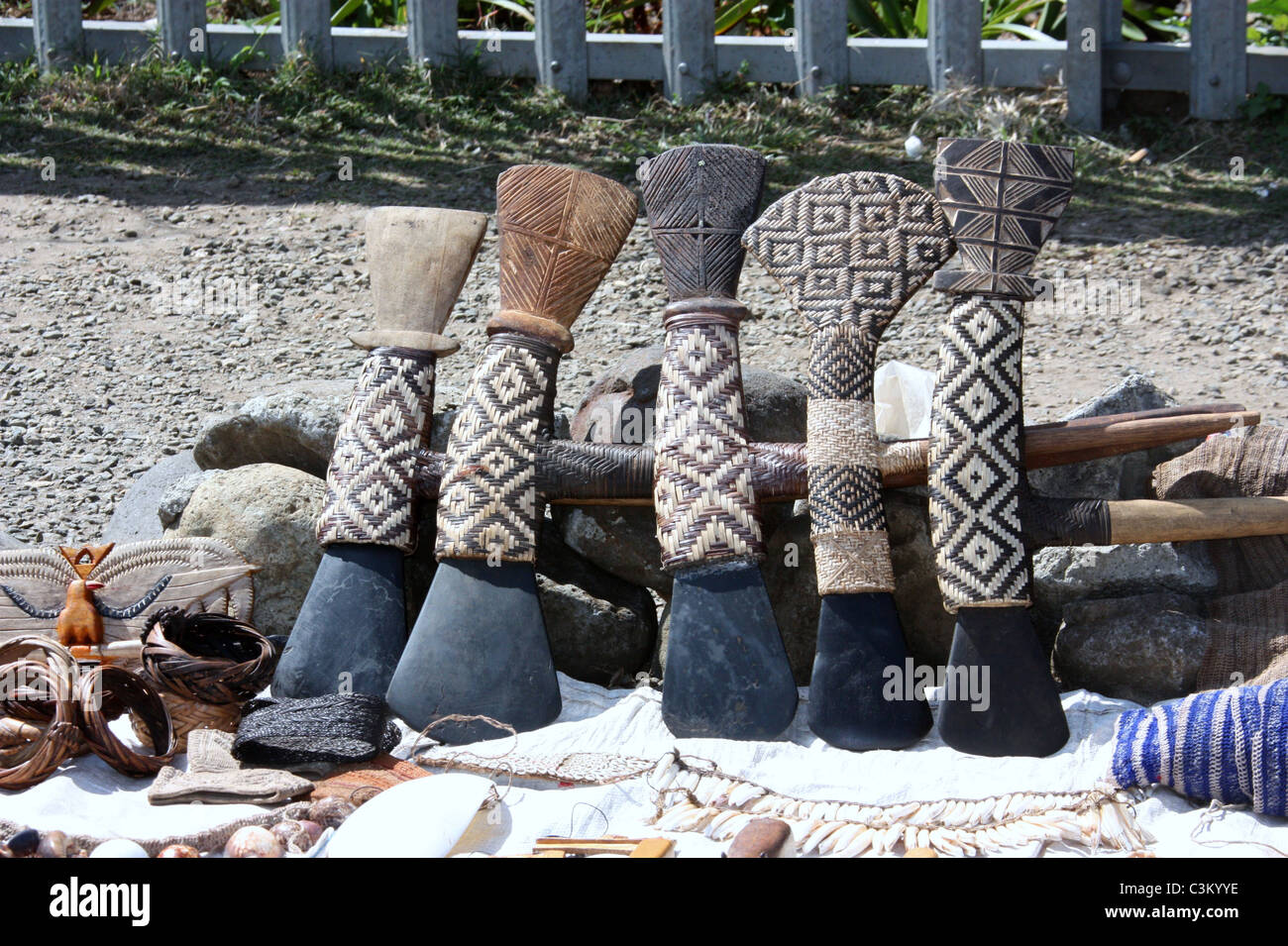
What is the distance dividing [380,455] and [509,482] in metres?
0.36

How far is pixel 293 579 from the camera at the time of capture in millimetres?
3580

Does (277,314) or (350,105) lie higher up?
(350,105)

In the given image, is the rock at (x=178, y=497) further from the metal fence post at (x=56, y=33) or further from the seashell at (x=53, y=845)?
the metal fence post at (x=56, y=33)

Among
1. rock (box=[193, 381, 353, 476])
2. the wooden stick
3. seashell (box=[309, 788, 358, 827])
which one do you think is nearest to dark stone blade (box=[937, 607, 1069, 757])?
the wooden stick

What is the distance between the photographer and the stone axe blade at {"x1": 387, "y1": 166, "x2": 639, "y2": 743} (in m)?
3.06

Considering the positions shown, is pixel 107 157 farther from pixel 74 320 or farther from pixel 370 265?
pixel 370 265

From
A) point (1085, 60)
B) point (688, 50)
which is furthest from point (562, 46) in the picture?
point (1085, 60)

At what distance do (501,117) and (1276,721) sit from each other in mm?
4753

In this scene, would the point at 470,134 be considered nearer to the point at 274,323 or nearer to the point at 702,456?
the point at 274,323

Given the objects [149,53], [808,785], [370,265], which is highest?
[149,53]

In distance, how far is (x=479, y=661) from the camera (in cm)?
307

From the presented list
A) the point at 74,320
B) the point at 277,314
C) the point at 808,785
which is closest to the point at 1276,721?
the point at 808,785

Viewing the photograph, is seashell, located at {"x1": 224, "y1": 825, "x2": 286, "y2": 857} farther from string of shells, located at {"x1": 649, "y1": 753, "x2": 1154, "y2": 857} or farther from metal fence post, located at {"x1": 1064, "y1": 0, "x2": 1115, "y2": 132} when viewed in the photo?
metal fence post, located at {"x1": 1064, "y1": 0, "x2": 1115, "y2": 132}

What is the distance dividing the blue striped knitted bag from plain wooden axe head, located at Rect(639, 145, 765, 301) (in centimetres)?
147
